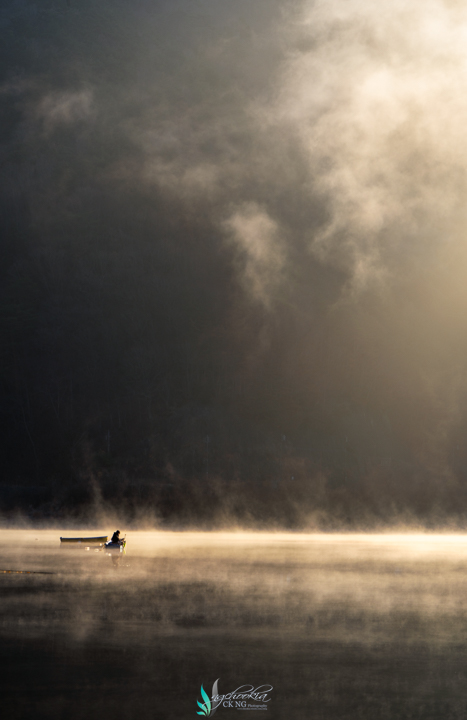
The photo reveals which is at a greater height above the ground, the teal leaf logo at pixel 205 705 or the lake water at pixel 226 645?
the lake water at pixel 226 645

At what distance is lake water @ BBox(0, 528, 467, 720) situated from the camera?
56.8ft

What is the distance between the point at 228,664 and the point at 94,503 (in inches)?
5294

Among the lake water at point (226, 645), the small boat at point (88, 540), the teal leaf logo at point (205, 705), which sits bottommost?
the teal leaf logo at point (205, 705)

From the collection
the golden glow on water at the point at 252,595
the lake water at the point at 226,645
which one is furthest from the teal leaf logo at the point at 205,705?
the golden glow on water at the point at 252,595

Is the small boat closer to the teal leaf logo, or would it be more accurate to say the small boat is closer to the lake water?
the lake water

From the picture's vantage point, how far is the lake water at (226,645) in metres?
17.3

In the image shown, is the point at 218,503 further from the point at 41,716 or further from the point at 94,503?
the point at 41,716

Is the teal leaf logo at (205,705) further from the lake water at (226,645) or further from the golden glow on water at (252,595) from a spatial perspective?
the golden glow on water at (252,595)

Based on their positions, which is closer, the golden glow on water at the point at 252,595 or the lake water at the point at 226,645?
the lake water at the point at 226,645

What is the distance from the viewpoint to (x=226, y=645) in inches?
927

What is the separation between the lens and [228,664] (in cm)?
2075

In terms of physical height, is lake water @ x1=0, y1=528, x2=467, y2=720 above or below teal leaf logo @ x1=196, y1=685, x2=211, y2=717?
above

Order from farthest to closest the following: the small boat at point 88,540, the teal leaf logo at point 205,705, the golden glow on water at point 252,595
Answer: the small boat at point 88,540 → the golden glow on water at point 252,595 → the teal leaf logo at point 205,705

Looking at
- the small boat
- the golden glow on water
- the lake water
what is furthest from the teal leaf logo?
the small boat
